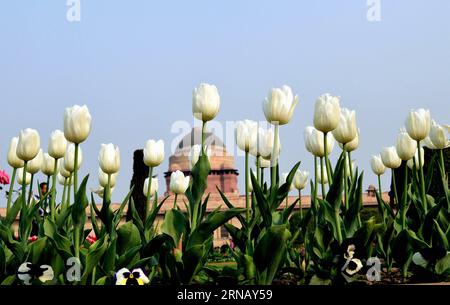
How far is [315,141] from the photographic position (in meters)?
4.00

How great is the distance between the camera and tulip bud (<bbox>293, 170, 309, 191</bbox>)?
5965 mm

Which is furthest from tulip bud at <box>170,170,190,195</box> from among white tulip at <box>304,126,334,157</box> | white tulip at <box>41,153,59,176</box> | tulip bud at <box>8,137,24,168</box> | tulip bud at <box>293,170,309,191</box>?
white tulip at <box>304,126,334,157</box>

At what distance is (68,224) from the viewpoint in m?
4.29

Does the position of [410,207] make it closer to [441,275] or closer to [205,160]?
[441,275]

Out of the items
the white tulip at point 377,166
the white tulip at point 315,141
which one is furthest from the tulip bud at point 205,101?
the white tulip at point 377,166

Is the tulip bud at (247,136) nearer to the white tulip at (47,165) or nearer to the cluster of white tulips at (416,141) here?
the cluster of white tulips at (416,141)

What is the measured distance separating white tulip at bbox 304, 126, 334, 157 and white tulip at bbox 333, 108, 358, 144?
0.79ft

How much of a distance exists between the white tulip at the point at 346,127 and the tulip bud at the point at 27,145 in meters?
2.06

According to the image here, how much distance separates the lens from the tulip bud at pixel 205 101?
3604mm

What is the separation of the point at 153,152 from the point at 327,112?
1.67m

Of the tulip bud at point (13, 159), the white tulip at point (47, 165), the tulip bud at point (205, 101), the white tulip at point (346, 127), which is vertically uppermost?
the tulip bud at point (205, 101)

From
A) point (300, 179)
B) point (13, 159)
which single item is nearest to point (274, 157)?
point (13, 159)

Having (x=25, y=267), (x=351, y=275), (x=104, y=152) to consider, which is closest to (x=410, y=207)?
(x=351, y=275)
